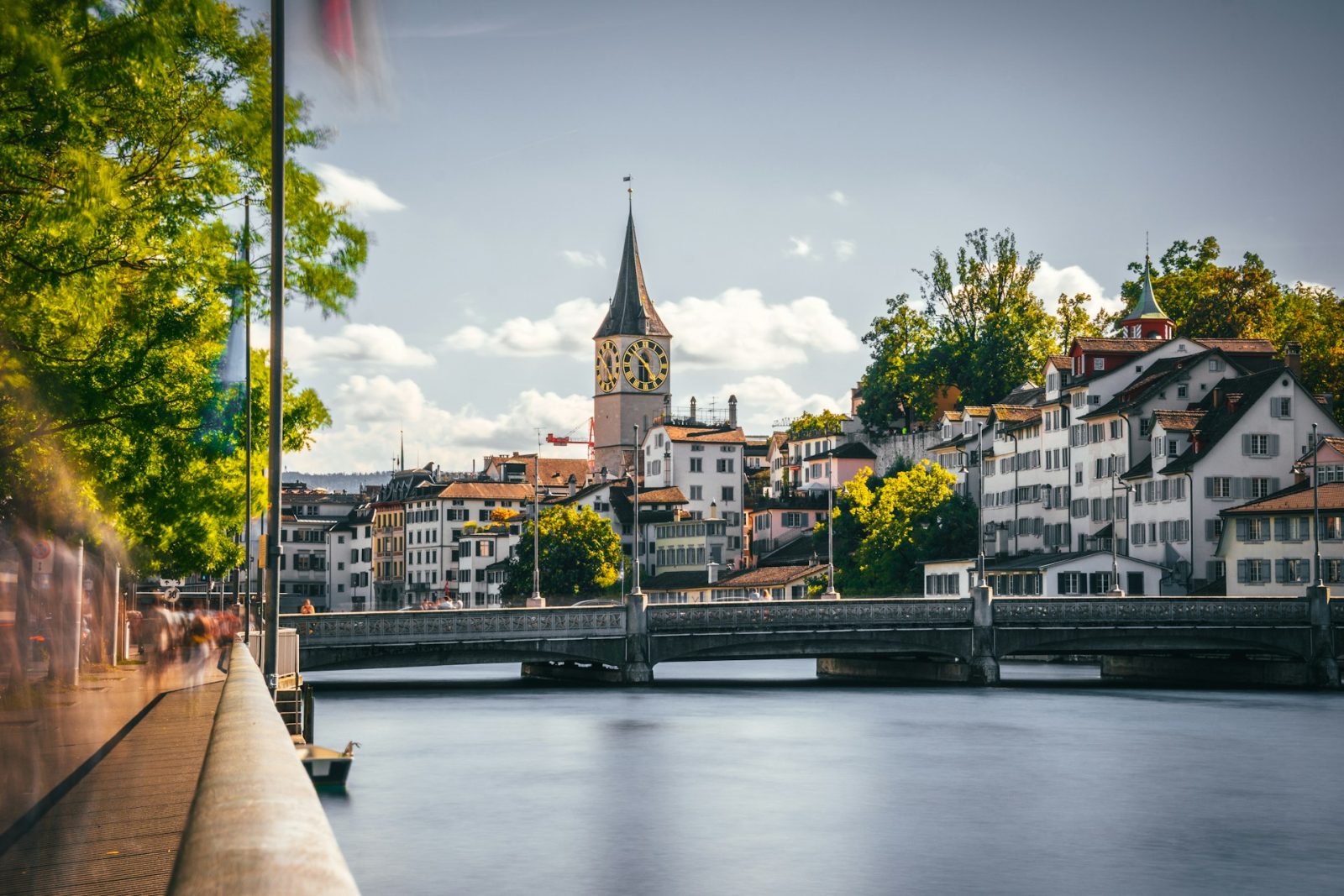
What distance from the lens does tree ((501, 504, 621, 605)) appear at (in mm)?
124500

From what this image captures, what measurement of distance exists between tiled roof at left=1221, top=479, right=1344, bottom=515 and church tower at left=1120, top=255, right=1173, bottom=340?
23799mm

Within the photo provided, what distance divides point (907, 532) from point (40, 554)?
78407 mm

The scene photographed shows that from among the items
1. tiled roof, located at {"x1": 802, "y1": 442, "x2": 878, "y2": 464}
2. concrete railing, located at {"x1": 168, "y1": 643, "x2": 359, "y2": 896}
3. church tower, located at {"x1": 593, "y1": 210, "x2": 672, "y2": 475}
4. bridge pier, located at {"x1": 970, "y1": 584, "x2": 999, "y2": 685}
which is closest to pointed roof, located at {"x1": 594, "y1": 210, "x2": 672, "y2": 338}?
church tower, located at {"x1": 593, "y1": 210, "x2": 672, "y2": 475}

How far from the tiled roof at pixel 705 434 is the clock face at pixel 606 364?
39.6 metres

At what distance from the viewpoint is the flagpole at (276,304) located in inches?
756

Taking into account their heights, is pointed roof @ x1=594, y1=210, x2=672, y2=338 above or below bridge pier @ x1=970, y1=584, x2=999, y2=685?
above

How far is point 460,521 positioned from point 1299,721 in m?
121

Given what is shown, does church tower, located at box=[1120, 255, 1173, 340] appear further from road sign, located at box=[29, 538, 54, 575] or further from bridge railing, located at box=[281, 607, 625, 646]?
road sign, located at box=[29, 538, 54, 575]

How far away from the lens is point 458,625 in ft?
211

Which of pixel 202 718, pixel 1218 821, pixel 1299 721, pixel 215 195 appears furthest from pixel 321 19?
pixel 1299 721

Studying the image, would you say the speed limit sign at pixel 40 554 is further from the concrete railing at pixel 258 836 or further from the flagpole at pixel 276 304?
the concrete railing at pixel 258 836

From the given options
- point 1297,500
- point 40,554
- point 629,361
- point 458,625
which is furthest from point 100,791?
point 629,361

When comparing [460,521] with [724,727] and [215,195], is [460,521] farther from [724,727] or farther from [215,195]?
[215,195]

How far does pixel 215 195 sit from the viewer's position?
57.2 ft
